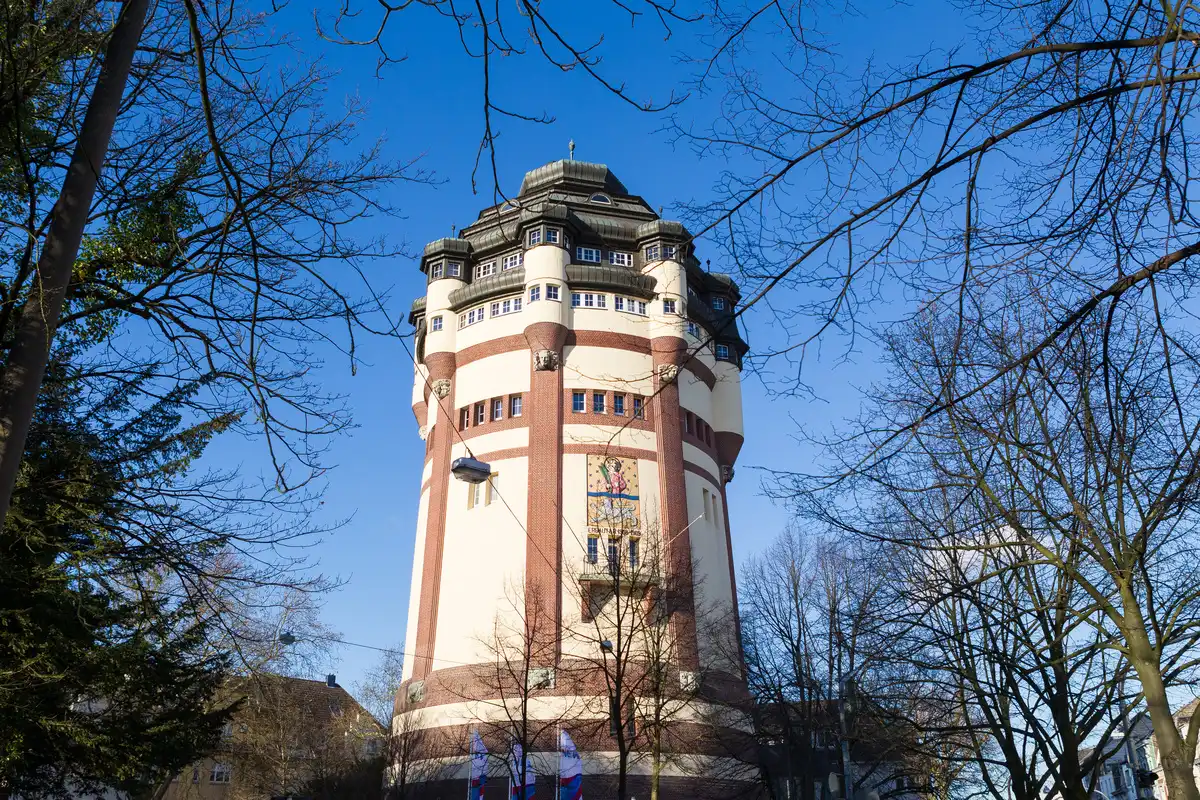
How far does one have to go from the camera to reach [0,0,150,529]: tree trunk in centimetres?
459

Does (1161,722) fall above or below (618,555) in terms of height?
below

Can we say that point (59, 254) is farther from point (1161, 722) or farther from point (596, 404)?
point (596, 404)

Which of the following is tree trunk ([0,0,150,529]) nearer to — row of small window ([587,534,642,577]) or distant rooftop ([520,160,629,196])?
row of small window ([587,534,642,577])

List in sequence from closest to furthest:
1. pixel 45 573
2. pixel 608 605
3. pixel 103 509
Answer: pixel 103 509 → pixel 45 573 → pixel 608 605

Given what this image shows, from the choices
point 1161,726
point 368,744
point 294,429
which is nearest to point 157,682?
point 294,429

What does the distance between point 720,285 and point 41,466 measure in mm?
40438

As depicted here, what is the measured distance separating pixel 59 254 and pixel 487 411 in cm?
3577

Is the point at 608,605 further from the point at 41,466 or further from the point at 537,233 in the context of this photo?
the point at 41,466

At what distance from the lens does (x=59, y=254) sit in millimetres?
4934

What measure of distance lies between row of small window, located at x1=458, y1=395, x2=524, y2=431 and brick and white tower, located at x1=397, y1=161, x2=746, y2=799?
7 cm

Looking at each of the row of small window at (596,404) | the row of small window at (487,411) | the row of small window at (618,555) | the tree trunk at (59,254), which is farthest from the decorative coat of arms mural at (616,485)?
the tree trunk at (59,254)

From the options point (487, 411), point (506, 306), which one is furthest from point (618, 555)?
point (506, 306)

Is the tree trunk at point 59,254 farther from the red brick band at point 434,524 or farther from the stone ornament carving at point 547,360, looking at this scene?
the stone ornament carving at point 547,360

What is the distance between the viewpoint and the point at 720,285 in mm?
47875
